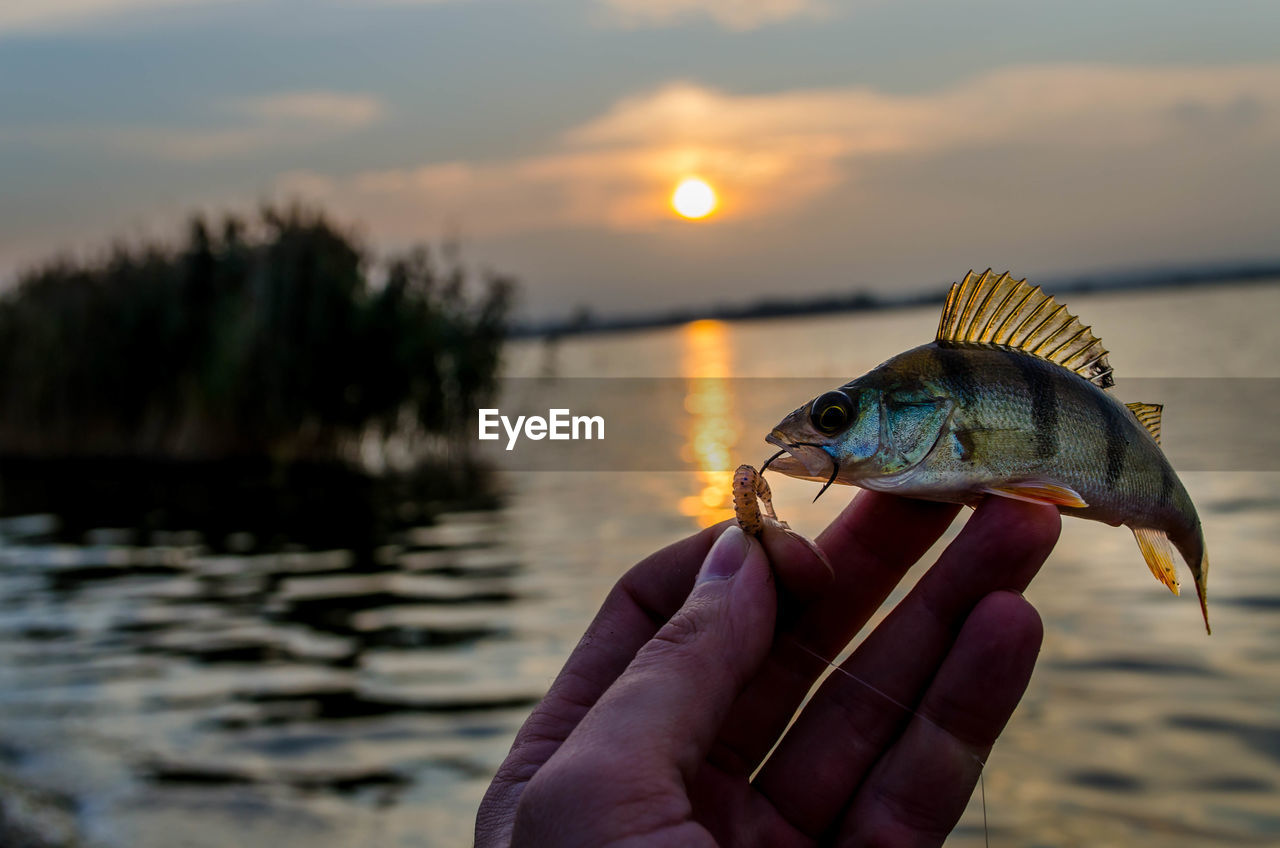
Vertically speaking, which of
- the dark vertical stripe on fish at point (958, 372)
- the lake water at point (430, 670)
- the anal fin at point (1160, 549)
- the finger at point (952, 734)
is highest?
the dark vertical stripe on fish at point (958, 372)

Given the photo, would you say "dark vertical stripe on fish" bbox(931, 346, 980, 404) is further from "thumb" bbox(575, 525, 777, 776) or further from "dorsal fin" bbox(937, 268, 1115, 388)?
"thumb" bbox(575, 525, 777, 776)

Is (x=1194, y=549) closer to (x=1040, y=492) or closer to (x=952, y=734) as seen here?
(x=1040, y=492)

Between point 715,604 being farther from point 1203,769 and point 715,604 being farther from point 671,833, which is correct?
point 1203,769

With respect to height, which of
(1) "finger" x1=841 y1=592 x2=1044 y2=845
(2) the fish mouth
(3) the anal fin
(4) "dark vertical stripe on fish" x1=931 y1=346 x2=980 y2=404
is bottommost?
(1) "finger" x1=841 y1=592 x2=1044 y2=845

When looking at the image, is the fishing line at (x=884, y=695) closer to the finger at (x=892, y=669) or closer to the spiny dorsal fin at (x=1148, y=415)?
the finger at (x=892, y=669)

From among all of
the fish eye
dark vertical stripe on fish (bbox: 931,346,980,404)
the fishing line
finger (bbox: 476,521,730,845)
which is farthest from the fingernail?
dark vertical stripe on fish (bbox: 931,346,980,404)

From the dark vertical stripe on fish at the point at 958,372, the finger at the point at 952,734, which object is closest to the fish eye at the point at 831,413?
the dark vertical stripe on fish at the point at 958,372

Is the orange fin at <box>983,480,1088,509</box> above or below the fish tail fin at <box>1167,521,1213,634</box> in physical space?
above
